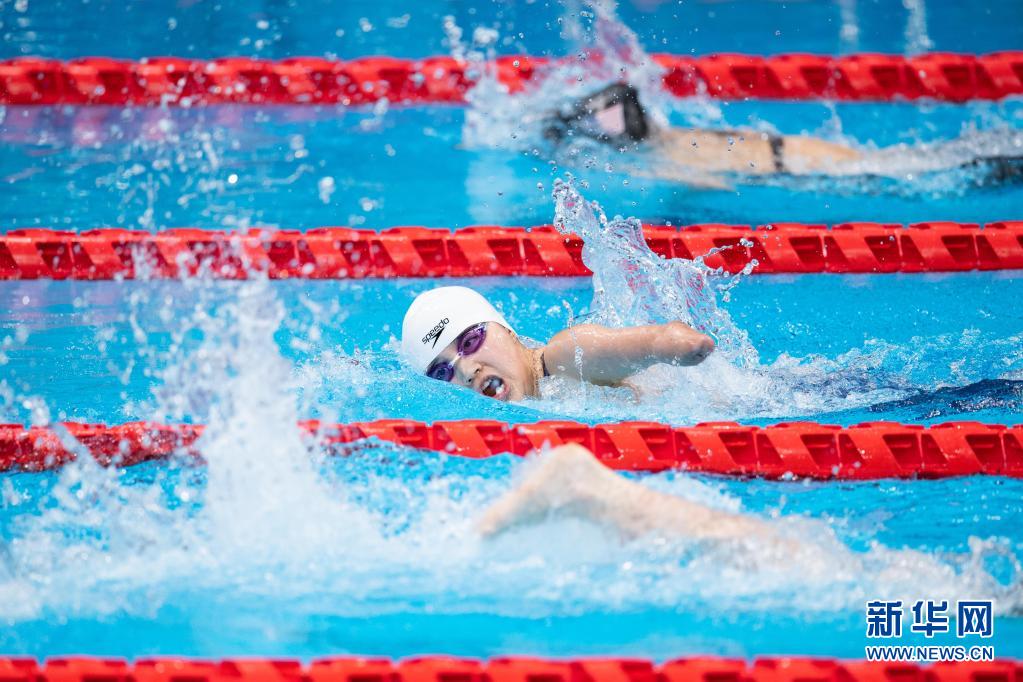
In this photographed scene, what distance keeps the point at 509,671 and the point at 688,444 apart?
1.19 m

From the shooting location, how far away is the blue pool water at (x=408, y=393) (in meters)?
2.73

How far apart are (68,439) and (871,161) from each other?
12.1 feet

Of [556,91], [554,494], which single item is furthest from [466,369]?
[556,91]

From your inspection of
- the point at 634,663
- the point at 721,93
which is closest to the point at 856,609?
the point at 634,663

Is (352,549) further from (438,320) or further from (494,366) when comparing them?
(438,320)

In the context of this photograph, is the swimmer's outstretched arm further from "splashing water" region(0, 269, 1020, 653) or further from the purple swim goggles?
the purple swim goggles

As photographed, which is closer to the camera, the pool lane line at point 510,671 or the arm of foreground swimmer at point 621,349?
the pool lane line at point 510,671

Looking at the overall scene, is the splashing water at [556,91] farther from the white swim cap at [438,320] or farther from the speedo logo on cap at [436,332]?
the speedo logo on cap at [436,332]

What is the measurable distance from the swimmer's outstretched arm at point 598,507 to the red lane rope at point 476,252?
209 centimetres

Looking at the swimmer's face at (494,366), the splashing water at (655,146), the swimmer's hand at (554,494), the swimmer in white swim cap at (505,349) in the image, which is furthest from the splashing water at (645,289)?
the swimmer's hand at (554,494)

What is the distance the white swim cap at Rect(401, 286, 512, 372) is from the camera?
374cm

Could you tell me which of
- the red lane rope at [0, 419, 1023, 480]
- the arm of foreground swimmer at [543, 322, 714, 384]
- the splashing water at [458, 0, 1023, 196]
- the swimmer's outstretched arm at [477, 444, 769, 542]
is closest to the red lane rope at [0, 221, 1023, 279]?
the splashing water at [458, 0, 1023, 196]

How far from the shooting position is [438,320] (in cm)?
377

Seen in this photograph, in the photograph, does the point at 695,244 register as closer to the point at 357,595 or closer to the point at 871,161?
the point at 871,161
